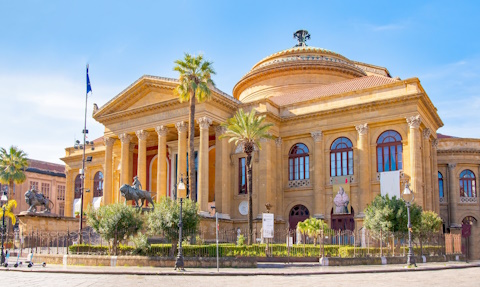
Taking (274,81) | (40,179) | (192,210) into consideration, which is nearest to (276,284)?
(192,210)

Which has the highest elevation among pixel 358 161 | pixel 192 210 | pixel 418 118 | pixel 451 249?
pixel 418 118

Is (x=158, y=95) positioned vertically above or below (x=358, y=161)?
above

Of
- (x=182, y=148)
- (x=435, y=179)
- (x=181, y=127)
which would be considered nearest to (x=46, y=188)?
(x=181, y=127)

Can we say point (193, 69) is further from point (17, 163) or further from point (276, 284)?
point (17, 163)

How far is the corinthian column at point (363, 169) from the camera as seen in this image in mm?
41312

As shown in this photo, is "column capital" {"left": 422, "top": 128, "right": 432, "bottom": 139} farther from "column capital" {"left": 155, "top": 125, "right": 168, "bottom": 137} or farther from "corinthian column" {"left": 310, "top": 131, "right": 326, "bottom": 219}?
"column capital" {"left": 155, "top": 125, "right": 168, "bottom": 137}

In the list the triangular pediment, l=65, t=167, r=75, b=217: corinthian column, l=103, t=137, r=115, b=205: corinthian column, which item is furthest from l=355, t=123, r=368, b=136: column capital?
l=65, t=167, r=75, b=217: corinthian column

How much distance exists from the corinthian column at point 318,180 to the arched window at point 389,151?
4.85 meters

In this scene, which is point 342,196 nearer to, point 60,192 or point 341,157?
point 341,157

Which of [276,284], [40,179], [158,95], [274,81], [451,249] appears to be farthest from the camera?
[40,179]

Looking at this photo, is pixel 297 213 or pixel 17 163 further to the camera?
pixel 17 163

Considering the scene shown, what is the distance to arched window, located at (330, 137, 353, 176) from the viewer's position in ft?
142

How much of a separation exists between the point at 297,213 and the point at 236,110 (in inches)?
413

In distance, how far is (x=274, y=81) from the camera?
55.0 m
